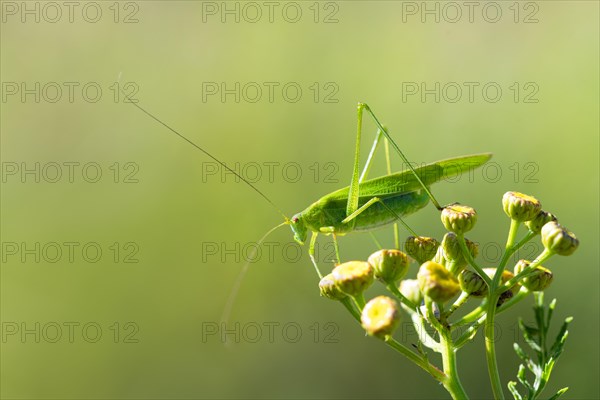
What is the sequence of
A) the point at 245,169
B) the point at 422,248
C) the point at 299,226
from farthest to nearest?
the point at 245,169
the point at 299,226
the point at 422,248

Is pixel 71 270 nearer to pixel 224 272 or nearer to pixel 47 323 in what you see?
pixel 47 323

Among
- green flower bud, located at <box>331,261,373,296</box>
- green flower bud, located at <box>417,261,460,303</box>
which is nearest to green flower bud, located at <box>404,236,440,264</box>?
green flower bud, located at <box>331,261,373,296</box>

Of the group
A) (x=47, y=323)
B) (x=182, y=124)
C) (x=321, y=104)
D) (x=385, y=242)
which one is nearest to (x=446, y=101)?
(x=321, y=104)

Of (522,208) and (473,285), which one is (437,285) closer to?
(473,285)

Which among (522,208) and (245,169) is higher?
(245,169)

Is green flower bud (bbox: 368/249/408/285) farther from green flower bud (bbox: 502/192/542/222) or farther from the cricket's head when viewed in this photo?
the cricket's head

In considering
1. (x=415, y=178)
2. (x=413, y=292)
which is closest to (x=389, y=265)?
(x=413, y=292)
